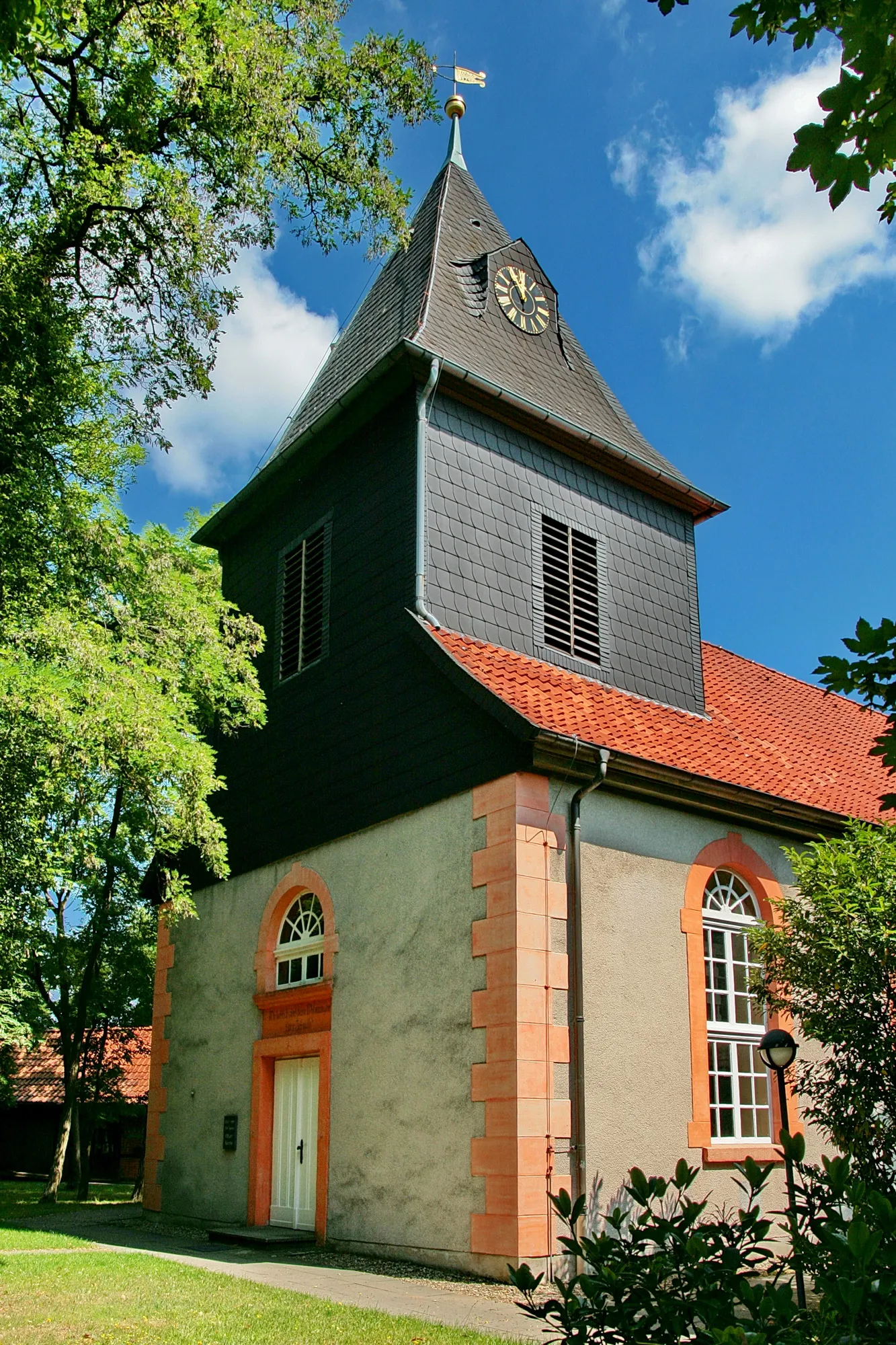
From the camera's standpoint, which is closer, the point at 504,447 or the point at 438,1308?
the point at 438,1308

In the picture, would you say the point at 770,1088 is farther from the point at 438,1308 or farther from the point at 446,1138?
the point at 438,1308

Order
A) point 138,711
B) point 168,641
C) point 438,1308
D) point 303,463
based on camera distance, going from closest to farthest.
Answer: point 438,1308
point 138,711
point 168,641
point 303,463

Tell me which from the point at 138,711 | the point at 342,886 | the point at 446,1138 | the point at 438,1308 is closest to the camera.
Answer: the point at 438,1308

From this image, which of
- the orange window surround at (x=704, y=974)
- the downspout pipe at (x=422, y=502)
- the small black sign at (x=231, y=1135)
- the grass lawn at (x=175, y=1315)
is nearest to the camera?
the grass lawn at (x=175, y=1315)

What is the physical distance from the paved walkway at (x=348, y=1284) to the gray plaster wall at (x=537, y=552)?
21.4 ft

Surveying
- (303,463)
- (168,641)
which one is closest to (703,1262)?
(168,641)

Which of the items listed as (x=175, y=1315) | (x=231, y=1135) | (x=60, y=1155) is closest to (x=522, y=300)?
(x=231, y=1135)

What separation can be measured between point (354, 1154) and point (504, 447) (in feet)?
27.0

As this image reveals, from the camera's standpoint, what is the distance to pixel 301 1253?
39.3 ft

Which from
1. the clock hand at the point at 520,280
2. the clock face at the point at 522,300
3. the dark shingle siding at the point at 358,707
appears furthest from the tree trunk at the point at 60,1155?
the clock hand at the point at 520,280

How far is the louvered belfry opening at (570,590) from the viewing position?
Result: 1422cm

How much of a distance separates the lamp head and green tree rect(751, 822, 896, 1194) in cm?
41

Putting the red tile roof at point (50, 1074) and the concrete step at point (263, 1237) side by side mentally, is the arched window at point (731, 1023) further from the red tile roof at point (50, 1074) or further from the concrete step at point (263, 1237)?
the red tile roof at point (50, 1074)

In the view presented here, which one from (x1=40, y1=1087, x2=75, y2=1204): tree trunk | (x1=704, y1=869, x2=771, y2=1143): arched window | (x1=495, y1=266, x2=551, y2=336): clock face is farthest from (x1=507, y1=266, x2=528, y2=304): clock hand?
(x1=40, y1=1087, x2=75, y2=1204): tree trunk
